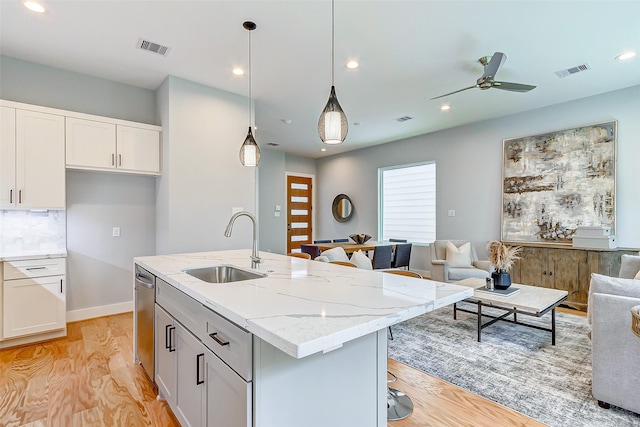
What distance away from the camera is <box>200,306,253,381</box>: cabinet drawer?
3.64ft

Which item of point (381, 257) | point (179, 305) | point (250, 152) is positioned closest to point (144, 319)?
point (179, 305)

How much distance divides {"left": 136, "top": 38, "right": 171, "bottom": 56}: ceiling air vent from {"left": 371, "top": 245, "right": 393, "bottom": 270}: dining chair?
364 centimetres

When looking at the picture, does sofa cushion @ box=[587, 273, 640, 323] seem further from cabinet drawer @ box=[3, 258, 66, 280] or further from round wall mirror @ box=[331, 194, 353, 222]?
round wall mirror @ box=[331, 194, 353, 222]

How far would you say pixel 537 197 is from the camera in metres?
4.68

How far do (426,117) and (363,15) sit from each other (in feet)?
9.84

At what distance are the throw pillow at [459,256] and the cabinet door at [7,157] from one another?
17.5ft

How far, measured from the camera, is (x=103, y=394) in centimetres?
220

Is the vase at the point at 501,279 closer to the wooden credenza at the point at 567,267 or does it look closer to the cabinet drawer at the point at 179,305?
the wooden credenza at the point at 567,267

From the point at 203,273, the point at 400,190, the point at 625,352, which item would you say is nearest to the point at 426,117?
the point at 400,190

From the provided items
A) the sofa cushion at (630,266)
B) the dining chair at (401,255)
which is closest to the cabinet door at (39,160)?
the dining chair at (401,255)

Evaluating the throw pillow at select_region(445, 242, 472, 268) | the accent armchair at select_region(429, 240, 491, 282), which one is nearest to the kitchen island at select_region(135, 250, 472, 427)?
the accent armchair at select_region(429, 240, 491, 282)

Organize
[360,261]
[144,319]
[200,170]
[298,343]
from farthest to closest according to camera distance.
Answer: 1. [200,170]
2. [360,261]
3. [144,319]
4. [298,343]

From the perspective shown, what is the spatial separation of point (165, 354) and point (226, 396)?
2.94ft

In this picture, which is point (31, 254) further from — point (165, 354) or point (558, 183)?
point (558, 183)
